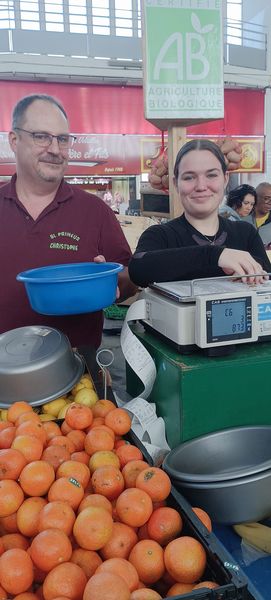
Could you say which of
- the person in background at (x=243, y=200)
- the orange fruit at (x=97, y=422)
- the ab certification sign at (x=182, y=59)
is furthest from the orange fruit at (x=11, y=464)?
the person in background at (x=243, y=200)

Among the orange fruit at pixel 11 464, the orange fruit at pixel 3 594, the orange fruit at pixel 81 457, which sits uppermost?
the orange fruit at pixel 11 464

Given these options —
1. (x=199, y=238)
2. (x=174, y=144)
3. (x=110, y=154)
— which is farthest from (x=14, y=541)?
(x=110, y=154)

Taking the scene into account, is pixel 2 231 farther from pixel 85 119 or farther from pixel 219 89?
pixel 85 119

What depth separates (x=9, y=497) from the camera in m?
0.82

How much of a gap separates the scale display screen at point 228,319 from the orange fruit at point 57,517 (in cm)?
48

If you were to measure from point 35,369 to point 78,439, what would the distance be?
206 mm

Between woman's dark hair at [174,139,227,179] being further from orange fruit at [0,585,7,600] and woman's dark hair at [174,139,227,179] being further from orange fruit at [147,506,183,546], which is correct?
orange fruit at [0,585,7,600]

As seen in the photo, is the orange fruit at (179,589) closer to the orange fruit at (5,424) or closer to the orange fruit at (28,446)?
the orange fruit at (28,446)

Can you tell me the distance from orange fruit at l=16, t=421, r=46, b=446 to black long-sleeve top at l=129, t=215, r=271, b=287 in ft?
2.09

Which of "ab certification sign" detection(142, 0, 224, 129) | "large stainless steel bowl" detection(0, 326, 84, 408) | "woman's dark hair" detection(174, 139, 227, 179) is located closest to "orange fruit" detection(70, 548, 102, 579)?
"large stainless steel bowl" detection(0, 326, 84, 408)

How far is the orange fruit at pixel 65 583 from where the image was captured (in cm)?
65

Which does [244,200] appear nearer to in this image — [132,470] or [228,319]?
[228,319]

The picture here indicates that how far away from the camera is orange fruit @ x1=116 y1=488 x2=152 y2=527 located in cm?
79

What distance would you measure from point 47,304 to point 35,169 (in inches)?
30.0
